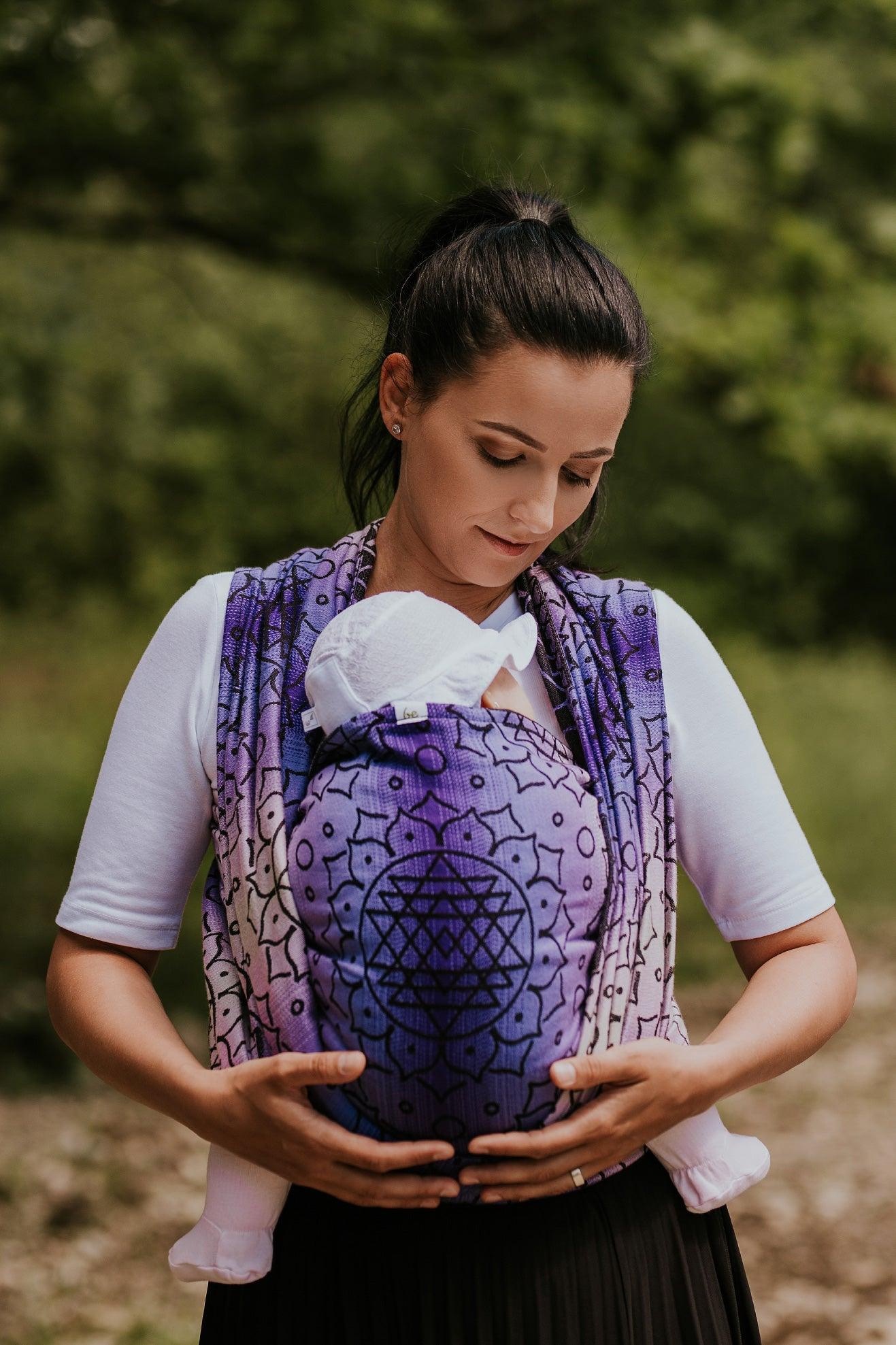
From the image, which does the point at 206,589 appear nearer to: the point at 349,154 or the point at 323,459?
the point at 349,154

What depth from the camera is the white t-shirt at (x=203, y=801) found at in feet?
4.68

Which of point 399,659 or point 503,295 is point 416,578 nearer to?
point 399,659

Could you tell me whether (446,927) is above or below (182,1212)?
above

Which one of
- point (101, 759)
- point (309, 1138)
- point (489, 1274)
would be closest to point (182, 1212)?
point (489, 1274)

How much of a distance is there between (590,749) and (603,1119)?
366 mm

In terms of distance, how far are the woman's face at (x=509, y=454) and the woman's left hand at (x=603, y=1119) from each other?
0.51 metres

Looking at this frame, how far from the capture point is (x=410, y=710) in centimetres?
132

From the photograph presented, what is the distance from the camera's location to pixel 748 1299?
1536 mm

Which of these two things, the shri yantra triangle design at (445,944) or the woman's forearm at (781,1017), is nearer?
the shri yantra triangle design at (445,944)

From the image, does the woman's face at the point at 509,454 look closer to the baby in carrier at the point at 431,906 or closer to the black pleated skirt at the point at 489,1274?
the baby in carrier at the point at 431,906

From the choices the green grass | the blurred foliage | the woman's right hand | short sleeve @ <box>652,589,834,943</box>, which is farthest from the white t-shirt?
the green grass

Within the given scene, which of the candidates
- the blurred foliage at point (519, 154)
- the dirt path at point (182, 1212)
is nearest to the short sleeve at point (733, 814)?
the blurred foliage at point (519, 154)

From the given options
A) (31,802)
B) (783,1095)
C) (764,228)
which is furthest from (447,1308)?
(31,802)

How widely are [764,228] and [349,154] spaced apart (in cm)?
177
